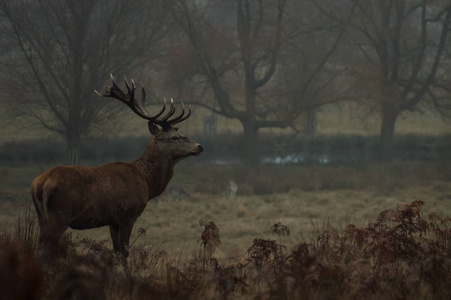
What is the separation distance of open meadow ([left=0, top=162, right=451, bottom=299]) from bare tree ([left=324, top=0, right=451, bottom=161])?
280 cm

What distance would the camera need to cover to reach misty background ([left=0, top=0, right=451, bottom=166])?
14.7m

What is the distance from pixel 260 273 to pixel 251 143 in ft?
57.1

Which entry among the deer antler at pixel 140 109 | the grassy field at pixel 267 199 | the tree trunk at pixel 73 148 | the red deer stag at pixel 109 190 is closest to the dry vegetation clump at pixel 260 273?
the red deer stag at pixel 109 190

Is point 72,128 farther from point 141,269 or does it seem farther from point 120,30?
point 141,269

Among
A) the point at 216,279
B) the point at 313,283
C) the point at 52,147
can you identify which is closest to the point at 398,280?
the point at 313,283

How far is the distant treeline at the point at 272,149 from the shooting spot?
60.2 ft

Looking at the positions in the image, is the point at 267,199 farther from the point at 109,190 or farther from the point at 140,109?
the point at 109,190

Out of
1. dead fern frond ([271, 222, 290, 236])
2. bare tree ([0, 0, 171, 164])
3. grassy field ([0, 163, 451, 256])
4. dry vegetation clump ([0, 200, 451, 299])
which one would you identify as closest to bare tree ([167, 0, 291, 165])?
grassy field ([0, 163, 451, 256])

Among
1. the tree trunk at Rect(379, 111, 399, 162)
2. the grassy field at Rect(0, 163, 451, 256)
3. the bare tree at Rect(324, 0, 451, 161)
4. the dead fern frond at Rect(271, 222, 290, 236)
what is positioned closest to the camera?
the dead fern frond at Rect(271, 222, 290, 236)

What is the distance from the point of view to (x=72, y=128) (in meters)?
14.4

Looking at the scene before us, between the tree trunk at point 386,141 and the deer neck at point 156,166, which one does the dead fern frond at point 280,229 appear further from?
the tree trunk at point 386,141

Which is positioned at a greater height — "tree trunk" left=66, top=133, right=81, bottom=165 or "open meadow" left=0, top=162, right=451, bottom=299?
"tree trunk" left=66, top=133, right=81, bottom=165

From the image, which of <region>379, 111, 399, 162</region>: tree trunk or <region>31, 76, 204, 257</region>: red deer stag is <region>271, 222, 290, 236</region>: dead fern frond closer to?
<region>31, 76, 204, 257</region>: red deer stag

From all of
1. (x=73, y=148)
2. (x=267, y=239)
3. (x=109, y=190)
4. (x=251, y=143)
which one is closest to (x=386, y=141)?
(x=251, y=143)
